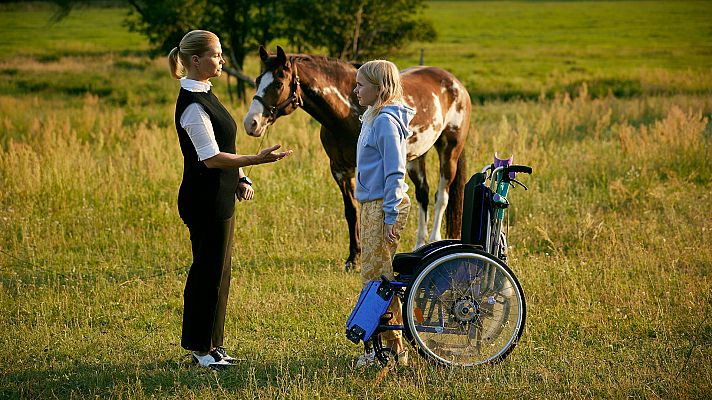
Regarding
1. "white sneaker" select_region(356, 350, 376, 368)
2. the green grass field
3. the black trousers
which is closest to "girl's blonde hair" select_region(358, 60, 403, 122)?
the black trousers

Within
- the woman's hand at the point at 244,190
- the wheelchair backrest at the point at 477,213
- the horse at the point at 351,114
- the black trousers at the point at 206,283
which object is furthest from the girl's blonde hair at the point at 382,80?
the horse at the point at 351,114

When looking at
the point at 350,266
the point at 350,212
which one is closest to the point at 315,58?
the point at 350,212

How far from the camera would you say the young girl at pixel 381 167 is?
448cm

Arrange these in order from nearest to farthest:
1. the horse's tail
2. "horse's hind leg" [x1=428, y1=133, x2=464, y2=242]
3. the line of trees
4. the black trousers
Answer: the black trousers < the horse's tail < "horse's hind leg" [x1=428, y1=133, x2=464, y2=242] < the line of trees

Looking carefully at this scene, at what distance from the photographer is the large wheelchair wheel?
184 inches

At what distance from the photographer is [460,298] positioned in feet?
15.5

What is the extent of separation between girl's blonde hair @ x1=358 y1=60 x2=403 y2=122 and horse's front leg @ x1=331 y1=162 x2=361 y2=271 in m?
2.81

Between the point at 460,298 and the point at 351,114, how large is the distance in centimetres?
283

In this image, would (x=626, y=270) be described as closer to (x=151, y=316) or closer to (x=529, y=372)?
(x=529, y=372)

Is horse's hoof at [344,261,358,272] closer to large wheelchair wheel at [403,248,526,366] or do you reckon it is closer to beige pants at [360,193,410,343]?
beige pants at [360,193,410,343]

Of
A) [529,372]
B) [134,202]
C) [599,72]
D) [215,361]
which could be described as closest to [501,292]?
[529,372]

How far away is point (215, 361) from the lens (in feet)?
16.4

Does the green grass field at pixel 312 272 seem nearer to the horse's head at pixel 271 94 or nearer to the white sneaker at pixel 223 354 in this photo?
the white sneaker at pixel 223 354

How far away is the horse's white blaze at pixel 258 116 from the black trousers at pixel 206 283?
1.87m
